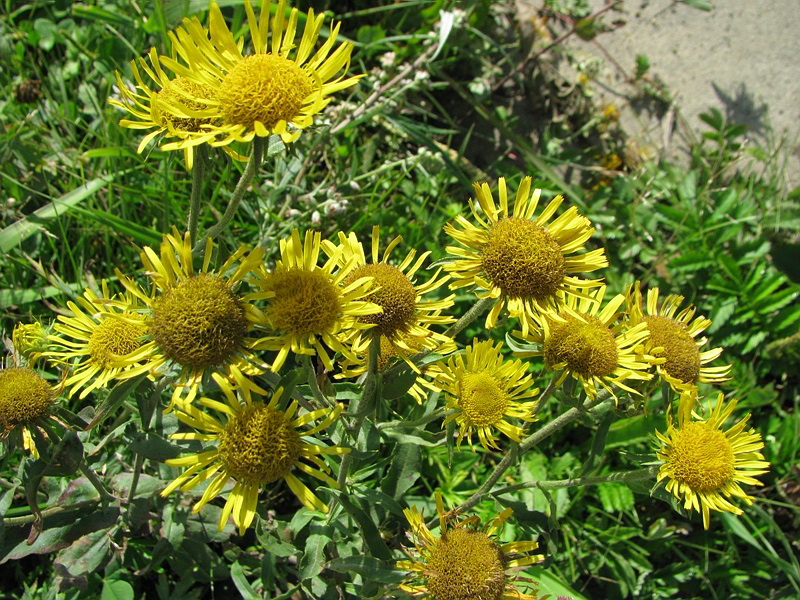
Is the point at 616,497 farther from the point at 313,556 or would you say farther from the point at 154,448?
the point at 154,448

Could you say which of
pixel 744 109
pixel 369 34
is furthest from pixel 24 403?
pixel 744 109

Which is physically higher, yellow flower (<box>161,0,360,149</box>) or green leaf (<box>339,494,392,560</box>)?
yellow flower (<box>161,0,360,149</box>)

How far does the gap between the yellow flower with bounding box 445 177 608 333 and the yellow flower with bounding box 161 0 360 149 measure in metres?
0.57

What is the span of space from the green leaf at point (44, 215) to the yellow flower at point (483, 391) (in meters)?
1.89

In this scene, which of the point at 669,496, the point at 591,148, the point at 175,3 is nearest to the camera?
Result: the point at 669,496

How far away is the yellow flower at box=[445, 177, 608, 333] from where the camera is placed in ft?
6.98

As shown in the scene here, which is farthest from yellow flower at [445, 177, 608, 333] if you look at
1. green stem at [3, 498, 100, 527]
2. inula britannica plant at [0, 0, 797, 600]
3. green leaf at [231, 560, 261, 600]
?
green stem at [3, 498, 100, 527]

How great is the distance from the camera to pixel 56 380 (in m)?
2.85

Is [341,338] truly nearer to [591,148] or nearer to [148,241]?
[148,241]

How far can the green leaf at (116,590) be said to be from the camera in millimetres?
2424

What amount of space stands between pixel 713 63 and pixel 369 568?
14.7ft

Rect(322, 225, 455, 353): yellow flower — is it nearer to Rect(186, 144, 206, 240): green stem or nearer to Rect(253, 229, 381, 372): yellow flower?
Rect(253, 229, 381, 372): yellow flower

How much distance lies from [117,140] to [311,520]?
2.06 meters

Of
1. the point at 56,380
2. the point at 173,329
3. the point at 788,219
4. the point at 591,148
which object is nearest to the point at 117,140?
the point at 56,380
